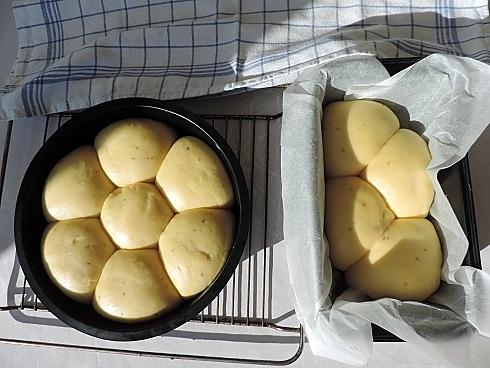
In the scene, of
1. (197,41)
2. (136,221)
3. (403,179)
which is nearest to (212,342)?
(136,221)

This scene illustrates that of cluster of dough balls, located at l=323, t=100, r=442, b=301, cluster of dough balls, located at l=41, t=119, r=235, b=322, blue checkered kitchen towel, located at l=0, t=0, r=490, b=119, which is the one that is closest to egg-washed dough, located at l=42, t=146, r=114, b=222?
cluster of dough balls, located at l=41, t=119, r=235, b=322

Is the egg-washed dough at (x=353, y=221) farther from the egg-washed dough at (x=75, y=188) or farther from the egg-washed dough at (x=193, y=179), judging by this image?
the egg-washed dough at (x=75, y=188)

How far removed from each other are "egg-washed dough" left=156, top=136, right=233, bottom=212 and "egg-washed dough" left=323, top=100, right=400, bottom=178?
0.13 meters

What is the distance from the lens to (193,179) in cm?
66

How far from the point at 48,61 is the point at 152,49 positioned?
162mm

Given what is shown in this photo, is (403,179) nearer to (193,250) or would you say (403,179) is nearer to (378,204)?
(378,204)

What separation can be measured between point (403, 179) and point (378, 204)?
41 mm

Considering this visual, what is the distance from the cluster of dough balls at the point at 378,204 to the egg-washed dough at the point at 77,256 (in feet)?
0.87

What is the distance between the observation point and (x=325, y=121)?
691 millimetres

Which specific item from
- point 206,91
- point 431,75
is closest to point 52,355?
point 206,91

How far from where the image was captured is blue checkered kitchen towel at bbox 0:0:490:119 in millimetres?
783

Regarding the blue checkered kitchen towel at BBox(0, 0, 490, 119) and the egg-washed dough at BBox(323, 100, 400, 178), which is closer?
the egg-washed dough at BBox(323, 100, 400, 178)

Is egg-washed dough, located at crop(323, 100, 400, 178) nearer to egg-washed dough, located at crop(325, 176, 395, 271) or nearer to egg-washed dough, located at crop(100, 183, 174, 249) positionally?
egg-washed dough, located at crop(325, 176, 395, 271)

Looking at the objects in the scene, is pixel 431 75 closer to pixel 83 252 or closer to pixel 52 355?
pixel 83 252
